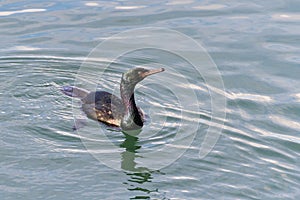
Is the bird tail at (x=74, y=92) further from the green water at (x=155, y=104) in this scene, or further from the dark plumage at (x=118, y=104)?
the green water at (x=155, y=104)

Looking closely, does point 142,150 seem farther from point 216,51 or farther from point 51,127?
point 216,51

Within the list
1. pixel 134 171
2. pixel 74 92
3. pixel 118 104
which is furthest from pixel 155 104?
pixel 134 171

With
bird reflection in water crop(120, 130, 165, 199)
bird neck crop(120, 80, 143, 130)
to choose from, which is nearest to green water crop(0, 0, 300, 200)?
bird reflection in water crop(120, 130, 165, 199)

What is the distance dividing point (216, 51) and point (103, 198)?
6.55 metres

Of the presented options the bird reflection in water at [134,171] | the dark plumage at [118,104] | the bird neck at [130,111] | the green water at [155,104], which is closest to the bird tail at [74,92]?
the dark plumage at [118,104]

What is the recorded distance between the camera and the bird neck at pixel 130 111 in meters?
11.6

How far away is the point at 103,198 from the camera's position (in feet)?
30.0

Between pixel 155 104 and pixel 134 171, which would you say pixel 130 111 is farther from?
pixel 134 171

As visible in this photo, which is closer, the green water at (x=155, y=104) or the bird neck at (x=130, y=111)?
the green water at (x=155, y=104)

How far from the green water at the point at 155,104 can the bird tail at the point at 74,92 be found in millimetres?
187

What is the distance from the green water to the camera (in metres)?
9.63

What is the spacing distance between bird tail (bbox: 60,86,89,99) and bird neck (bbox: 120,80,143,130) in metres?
1.13

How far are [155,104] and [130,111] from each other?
72 cm

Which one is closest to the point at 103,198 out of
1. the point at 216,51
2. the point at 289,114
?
the point at 289,114
